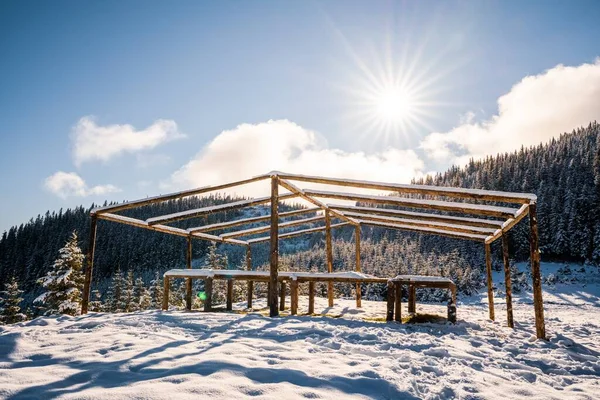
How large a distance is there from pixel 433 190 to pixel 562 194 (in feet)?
223

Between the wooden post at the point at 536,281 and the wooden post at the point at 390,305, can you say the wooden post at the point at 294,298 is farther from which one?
the wooden post at the point at 536,281

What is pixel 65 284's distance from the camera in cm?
1977

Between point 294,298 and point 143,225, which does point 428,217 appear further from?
point 143,225

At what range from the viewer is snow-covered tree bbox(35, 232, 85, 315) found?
19203mm

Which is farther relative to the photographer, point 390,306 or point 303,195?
point 303,195

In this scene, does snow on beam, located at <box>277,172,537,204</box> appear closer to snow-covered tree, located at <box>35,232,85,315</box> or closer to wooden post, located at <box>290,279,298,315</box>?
wooden post, located at <box>290,279,298,315</box>

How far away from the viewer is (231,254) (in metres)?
115

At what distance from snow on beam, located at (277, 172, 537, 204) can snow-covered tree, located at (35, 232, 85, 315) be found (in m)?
17.6

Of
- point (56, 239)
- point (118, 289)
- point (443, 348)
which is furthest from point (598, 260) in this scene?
point (56, 239)

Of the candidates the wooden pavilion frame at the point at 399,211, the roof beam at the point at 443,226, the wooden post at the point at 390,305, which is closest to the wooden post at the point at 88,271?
the wooden pavilion frame at the point at 399,211

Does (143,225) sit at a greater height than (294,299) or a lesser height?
greater

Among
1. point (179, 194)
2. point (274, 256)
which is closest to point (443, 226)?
point (274, 256)

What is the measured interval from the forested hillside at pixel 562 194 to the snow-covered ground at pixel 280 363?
5648cm

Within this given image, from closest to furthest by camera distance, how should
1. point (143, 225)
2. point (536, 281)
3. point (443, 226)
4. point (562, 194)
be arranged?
point (536, 281)
point (443, 226)
point (143, 225)
point (562, 194)
